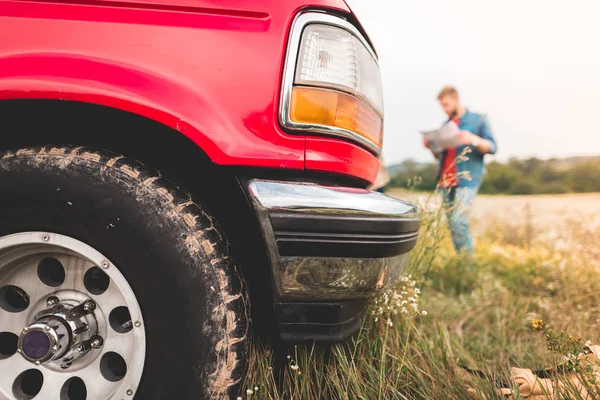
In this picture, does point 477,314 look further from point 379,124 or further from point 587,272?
point 379,124

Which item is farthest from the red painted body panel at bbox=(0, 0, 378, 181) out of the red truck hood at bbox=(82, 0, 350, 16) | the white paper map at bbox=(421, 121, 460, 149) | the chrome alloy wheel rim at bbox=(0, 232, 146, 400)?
the white paper map at bbox=(421, 121, 460, 149)

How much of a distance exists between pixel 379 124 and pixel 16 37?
1133mm

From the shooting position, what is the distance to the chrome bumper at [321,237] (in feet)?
3.45

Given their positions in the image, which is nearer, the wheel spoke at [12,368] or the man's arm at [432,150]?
the wheel spoke at [12,368]

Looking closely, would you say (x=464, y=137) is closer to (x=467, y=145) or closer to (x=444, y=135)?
(x=467, y=145)

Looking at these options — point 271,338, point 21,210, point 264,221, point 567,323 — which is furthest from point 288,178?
point 567,323

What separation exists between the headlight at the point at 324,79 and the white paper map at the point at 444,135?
88.8 inches

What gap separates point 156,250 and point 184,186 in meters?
0.21

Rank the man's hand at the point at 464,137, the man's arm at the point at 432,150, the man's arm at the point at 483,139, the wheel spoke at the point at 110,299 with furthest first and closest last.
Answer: the man's arm at the point at 432,150, the man's arm at the point at 483,139, the man's hand at the point at 464,137, the wheel spoke at the point at 110,299

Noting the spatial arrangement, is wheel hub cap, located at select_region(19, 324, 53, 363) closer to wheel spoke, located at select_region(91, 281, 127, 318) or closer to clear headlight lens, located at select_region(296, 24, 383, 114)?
wheel spoke, located at select_region(91, 281, 127, 318)

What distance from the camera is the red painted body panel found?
1053mm

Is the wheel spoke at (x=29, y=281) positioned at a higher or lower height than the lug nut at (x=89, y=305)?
higher

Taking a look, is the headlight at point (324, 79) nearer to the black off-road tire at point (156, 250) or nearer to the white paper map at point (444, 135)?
the black off-road tire at point (156, 250)

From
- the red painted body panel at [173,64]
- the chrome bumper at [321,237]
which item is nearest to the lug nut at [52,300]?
the red painted body panel at [173,64]
